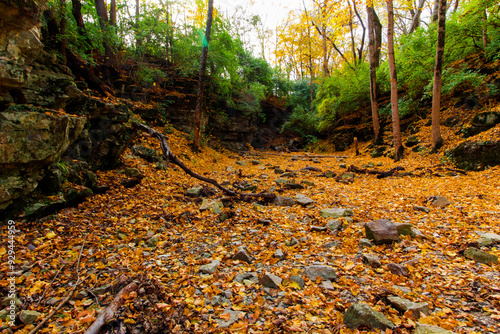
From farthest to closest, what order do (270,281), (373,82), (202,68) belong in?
(373,82) < (202,68) < (270,281)

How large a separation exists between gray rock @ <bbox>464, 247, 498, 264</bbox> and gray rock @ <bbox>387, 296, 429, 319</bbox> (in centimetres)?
142

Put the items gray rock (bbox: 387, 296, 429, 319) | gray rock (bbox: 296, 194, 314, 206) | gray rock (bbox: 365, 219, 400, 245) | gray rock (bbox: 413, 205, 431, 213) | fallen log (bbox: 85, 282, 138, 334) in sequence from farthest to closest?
1. gray rock (bbox: 296, 194, 314, 206)
2. gray rock (bbox: 413, 205, 431, 213)
3. gray rock (bbox: 365, 219, 400, 245)
4. gray rock (bbox: 387, 296, 429, 319)
5. fallen log (bbox: 85, 282, 138, 334)

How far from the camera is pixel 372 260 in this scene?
300 centimetres

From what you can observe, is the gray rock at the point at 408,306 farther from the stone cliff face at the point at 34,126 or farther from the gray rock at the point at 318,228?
the stone cliff face at the point at 34,126

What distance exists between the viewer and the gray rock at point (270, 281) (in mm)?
2625

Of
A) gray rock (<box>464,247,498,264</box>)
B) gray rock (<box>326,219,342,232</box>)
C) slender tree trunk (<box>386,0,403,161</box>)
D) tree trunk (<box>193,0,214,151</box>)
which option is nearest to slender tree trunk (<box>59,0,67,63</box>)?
tree trunk (<box>193,0,214,151</box>)

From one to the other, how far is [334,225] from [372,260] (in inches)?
49.5

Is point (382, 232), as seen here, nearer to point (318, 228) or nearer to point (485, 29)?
point (318, 228)

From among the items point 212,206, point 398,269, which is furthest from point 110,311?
point 212,206

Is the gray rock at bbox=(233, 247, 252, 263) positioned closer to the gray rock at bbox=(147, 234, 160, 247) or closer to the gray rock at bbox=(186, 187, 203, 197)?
the gray rock at bbox=(147, 234, 160, 247)

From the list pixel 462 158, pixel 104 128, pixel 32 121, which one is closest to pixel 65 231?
pixel 32 121

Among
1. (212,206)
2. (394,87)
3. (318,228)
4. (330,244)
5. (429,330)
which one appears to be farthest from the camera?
(394,87)

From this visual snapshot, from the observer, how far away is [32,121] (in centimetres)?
343

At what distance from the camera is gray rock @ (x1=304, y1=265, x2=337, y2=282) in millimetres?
2770
